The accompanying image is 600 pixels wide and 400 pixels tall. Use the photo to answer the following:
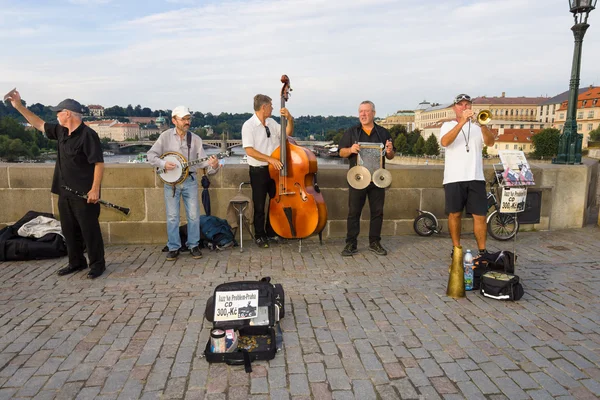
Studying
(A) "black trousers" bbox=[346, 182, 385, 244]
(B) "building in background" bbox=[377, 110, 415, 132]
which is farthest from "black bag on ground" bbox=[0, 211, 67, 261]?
(B) "building in background" bbox=[377, 110, 415, 132]

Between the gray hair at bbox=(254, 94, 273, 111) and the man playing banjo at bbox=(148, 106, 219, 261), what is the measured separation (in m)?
0.89

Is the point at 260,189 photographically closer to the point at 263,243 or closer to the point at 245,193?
the point at 245,193

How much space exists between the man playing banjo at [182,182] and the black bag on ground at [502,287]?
340 cm

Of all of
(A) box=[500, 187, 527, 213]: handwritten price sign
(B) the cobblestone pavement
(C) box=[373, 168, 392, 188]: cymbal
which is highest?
(C) box=[373, 168, 392, 188]: cymbal

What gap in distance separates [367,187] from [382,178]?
0.27 m

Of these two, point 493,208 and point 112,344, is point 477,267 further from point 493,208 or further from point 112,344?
point 112,344

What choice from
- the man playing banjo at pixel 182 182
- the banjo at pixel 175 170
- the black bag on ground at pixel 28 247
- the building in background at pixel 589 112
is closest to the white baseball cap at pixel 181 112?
the man playing banjo at pixel 182 182

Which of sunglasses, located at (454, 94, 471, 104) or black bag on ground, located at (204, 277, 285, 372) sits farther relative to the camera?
sunglasses, located at (454, 94, 471, 104)

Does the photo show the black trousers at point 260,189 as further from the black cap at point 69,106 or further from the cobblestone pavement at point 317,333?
the black cap at point 69,106

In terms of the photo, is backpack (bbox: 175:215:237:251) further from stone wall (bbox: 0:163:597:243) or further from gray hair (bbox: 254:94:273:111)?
gray hair (bbox: 254:94:273:111)

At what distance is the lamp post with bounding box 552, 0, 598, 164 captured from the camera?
762 cm

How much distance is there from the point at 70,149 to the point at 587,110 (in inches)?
4615

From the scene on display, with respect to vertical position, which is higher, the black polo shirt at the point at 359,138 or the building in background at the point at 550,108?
the building in background at the point at 550,108

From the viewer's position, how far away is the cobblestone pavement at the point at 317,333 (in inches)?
Result: 113
